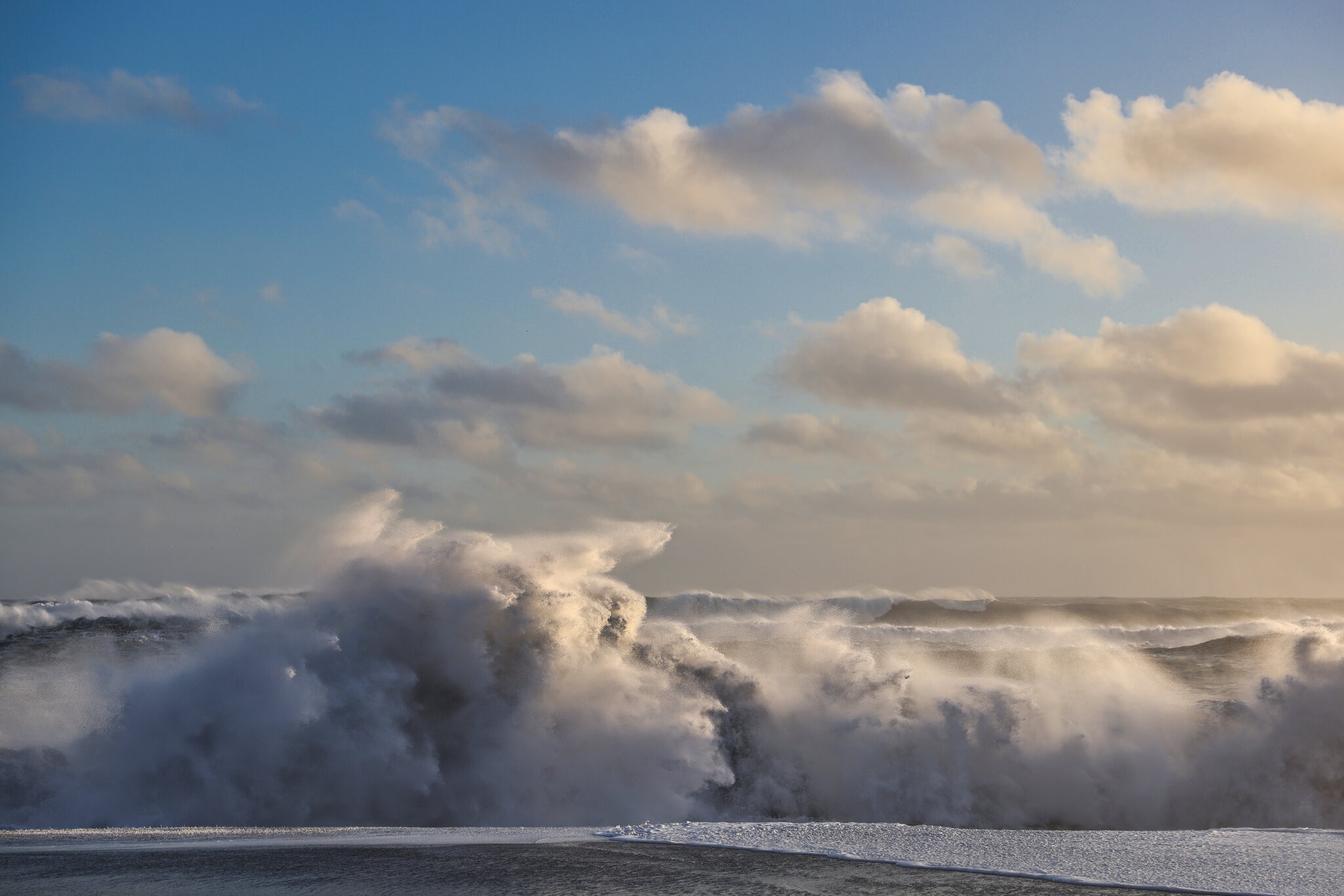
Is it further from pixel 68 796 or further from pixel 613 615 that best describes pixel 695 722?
pixel 68 796

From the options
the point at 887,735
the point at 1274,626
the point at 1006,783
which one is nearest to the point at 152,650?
the point at 887,735

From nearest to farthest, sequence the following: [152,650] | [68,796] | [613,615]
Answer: [68,796] → [613,615] → [152,650]

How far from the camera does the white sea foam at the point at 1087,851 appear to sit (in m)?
7.38

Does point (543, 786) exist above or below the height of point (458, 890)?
below

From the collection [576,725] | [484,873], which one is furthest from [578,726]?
[484,873]

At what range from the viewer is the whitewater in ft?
43.7

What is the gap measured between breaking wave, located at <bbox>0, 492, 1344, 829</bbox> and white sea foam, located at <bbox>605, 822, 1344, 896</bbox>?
4.70 m

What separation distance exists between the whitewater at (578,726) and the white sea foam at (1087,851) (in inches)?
163

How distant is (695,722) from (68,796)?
26.1ft

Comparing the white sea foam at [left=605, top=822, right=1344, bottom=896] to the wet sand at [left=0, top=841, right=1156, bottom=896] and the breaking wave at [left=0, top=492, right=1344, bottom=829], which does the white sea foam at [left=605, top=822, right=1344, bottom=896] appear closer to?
the wet sand at [left=0, top=841, right=1156, bottom=896]

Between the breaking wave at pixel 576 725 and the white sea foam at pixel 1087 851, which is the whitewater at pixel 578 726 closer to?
the breaking wave at pixel 576 725

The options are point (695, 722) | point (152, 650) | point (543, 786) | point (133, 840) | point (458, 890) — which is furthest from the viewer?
point (152, 650)

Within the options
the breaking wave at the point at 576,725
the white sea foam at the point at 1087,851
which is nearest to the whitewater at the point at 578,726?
the breaking wave at the point at 576,725

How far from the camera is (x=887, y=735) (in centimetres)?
1552
